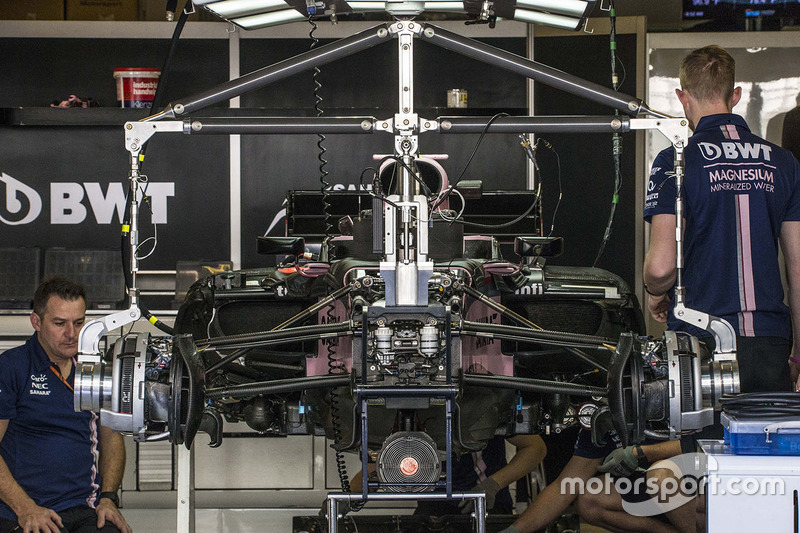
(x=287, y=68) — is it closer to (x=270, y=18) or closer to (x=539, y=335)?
(x=270, y=18)

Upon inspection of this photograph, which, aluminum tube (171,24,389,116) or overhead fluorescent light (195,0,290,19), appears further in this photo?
overhead fluorescent light (195,0,290,19)

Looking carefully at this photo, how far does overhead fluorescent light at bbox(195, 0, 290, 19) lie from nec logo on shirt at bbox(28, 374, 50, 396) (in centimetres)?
153

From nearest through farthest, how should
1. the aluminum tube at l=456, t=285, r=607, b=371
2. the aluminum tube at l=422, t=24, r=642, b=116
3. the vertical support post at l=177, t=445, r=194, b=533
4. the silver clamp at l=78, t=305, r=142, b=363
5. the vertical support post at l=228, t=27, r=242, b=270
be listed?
1. the silver clamp at l=78, t=305, r=142, b=363
2. the aluminum tube at l=422, t=24, r=642, b=116
3. the aluminum tube at l=456, t=285, r=607, b=371
4. the vertical support post at l=177, t=445, r=194, b=533
5. the vertical support post at l=228, t=27, r=242, b=270

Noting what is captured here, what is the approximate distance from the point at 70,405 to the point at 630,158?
4.02 metres

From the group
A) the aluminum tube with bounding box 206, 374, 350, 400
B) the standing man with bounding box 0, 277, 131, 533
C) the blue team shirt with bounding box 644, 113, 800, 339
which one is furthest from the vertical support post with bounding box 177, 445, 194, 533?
the blue team shirt with bounding box 644, 113, 800, 339

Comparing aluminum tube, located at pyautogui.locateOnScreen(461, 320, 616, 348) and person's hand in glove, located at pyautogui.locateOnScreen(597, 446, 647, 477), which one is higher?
aluminum tube, located at pyautogui.locateOnScreen(461, 320, 616, 348)

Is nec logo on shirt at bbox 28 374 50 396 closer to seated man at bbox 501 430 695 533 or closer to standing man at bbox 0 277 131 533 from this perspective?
standing man at bbox 0 277 131 533

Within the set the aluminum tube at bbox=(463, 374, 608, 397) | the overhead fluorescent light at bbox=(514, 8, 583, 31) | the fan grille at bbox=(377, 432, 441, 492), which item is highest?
the overhead fluorescent light at bbox=(514, 8, 583, 31)

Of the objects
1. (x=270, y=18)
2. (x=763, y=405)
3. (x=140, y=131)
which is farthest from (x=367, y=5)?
(x=763, y=405)

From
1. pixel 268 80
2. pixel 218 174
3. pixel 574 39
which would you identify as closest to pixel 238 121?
pixel 268 80

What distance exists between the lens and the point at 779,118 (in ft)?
19.2

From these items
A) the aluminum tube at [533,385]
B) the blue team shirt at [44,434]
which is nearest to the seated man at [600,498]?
the aluminum tube at [533,385]

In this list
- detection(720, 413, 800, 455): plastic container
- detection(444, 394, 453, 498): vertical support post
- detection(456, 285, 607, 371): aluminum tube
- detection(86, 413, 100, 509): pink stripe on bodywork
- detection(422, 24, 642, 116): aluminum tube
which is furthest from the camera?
detection(86, 413, 100, 509): pink stripe on bodywork

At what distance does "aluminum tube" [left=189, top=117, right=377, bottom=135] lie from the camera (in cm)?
293
